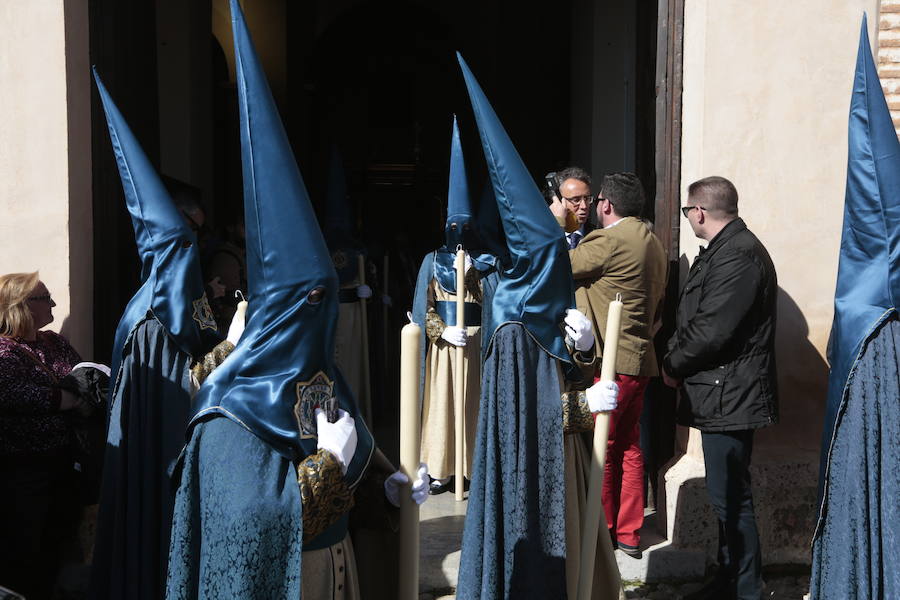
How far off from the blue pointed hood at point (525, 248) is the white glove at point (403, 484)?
3.15 feet

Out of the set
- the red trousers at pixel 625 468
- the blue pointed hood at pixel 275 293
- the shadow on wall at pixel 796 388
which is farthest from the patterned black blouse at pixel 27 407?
the shadow on wall at pixel 796 388

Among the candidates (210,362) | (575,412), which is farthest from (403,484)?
(210,362)

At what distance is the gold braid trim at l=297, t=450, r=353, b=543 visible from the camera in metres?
2.46

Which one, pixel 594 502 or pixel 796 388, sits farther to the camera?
pixel 796 388

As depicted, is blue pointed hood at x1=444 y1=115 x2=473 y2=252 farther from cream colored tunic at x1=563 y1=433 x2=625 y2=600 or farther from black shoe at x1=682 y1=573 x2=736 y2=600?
black shoe at x1=682 y1=573 x2=736 y2=600

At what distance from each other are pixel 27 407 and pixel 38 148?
1523mm

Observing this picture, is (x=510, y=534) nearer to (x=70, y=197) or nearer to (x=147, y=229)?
(x=147, y=229)

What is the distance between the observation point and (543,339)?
3.54m

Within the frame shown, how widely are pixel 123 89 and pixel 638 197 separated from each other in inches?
126

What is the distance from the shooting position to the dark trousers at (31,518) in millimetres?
3943

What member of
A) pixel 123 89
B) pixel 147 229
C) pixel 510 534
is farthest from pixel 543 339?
pixel 123 89

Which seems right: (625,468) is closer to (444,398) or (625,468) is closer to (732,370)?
(732,370)

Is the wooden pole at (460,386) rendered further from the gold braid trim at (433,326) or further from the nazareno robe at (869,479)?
the nazareno robe at (869,479)

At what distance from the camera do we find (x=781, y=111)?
15.6 feet
